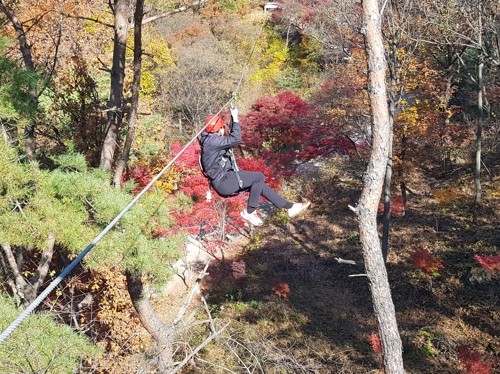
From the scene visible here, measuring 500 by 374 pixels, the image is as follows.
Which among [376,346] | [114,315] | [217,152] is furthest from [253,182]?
[376,346]

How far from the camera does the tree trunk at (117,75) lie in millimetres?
6691

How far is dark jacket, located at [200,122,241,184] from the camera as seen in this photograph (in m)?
5.01

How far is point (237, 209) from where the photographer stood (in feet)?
43.5

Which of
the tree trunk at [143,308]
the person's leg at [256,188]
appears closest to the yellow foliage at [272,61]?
the tree trunk at [143,308]

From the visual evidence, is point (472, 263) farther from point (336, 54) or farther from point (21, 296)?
point (336, 54)

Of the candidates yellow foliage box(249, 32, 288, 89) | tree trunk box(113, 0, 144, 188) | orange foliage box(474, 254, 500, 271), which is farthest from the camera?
yellow foliage box(249, 32, 288, 89)

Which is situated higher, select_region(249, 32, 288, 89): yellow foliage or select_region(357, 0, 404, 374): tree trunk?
select_region(357, 0, 404, 374): tree trunk

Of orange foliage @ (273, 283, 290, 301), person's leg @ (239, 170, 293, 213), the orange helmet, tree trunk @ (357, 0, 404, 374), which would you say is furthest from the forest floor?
the orange helmet

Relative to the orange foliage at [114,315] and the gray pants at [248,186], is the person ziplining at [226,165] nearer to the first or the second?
the gray pants at [248,186]

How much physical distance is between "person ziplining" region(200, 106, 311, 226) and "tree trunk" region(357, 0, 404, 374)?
1088 millimetres

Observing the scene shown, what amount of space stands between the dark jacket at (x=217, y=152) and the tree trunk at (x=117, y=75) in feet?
7.22

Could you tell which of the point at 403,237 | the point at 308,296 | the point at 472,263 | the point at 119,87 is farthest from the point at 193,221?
the point at 472,263

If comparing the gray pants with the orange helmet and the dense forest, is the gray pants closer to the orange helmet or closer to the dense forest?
the orange helmet

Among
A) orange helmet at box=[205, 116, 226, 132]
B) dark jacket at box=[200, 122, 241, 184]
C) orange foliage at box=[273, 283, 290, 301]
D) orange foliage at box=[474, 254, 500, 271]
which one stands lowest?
orange foliage at box=[273, 283, 290, 301]
